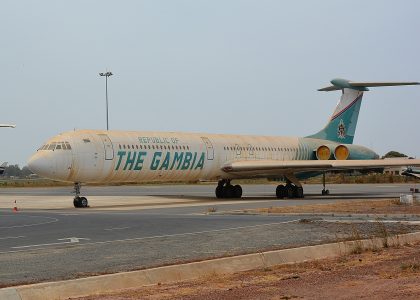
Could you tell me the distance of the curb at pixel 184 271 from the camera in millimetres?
8914

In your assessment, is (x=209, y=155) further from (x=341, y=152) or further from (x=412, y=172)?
(x=412, y=172)

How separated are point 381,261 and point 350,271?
1353 millimetres

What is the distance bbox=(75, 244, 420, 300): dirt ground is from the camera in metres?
8.77

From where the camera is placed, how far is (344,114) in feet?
158

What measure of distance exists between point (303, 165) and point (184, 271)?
28159 millimetres

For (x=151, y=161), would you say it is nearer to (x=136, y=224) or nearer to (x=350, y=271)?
(x=136, y=224)

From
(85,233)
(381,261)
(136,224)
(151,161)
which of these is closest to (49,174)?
(151,161)

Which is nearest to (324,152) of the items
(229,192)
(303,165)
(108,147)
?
(229,192)

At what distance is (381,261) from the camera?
471 inches

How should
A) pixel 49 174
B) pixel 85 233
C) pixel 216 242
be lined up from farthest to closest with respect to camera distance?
pixel 49 174
pixel 85 233
pixel 216 242

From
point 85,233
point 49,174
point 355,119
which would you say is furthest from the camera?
point 355,119

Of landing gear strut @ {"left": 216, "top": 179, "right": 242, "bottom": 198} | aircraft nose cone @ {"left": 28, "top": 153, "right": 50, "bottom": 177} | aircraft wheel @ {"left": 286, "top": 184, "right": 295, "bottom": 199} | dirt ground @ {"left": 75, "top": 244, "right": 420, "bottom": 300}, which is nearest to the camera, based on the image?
dirt ground @ {"left": 75, "top": 244, "right": 420, "bottom": 300}

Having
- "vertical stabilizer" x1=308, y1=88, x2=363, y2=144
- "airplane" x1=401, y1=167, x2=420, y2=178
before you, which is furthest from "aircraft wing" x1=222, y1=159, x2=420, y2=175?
"airplane" x1=401, y1=167, x2=420, y2=178

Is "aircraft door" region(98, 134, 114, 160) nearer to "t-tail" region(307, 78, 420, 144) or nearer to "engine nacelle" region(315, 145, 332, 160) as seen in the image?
"engine nacelle" region(315, 145, 332, 160)
